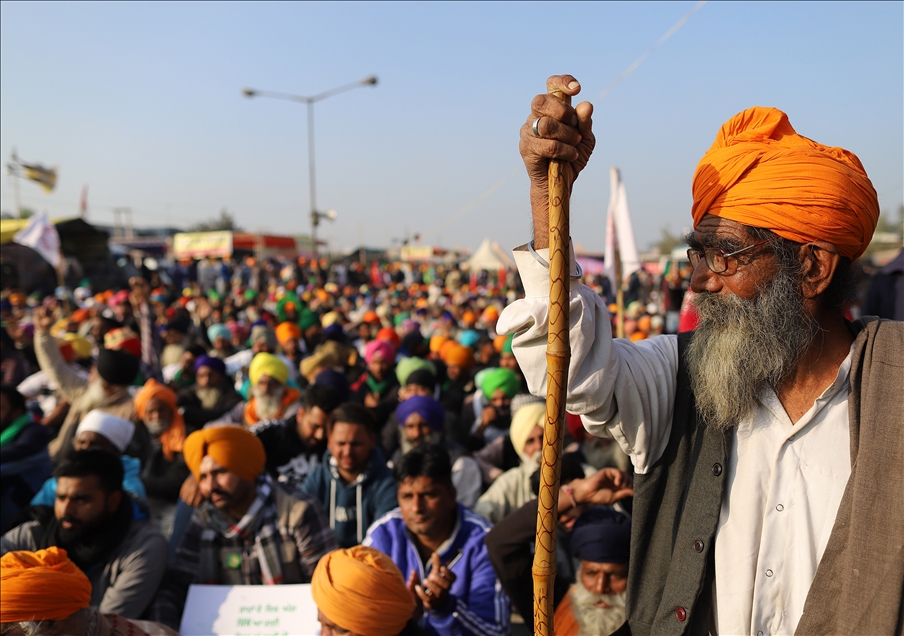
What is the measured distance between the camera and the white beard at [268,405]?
6266 millimetres

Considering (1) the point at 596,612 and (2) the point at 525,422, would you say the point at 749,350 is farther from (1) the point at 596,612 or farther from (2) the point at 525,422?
(2) the point at 525,422

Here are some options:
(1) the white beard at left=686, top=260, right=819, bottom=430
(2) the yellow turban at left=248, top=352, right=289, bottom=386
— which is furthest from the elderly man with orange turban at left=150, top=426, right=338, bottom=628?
(2) the yellow turban at left=248, top=352, right=289, bottom=386

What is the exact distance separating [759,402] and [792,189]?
1.84ft

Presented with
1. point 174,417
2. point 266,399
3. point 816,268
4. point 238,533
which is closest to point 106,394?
point 174,417

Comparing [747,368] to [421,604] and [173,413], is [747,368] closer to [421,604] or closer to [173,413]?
[421,604]

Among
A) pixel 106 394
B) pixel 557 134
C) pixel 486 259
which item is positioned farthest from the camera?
pixel 486 259

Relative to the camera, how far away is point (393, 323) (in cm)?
1425

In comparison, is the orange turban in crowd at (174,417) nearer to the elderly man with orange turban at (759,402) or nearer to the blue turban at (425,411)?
the blue turban at (425,411)

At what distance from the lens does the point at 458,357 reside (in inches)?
325

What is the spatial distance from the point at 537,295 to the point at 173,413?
196 inches

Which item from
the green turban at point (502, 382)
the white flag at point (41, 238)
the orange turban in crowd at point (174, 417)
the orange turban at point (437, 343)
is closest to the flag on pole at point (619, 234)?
the green turban at point (502, 382)

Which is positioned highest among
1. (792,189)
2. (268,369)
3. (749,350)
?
(792,189)

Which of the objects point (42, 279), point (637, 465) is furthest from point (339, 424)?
point (42, 279)

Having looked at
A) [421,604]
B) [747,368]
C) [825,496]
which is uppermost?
[747,368]
